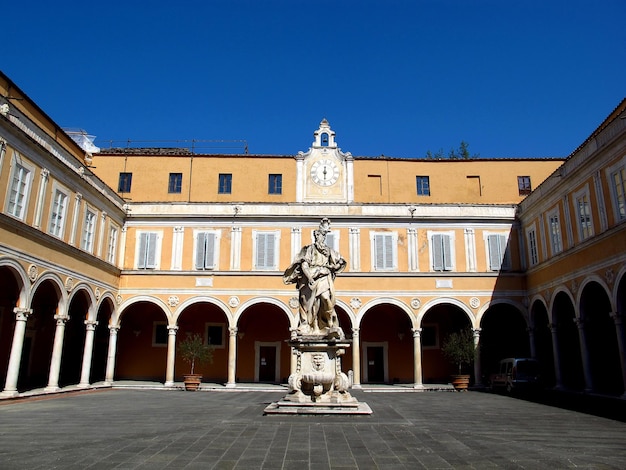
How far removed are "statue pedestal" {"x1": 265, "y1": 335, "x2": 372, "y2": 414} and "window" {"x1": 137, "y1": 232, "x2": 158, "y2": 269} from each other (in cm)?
1606

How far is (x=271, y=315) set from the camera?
27969 mm

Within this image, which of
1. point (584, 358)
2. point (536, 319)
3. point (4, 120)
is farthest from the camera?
point (536, 319)

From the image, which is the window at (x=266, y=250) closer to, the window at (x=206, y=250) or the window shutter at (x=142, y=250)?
the window at (x=206, y=250)

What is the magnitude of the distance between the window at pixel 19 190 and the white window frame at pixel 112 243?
7027mm

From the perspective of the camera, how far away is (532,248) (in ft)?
80.8

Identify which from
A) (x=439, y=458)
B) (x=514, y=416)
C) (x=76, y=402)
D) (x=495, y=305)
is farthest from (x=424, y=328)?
(x=439, y=458)

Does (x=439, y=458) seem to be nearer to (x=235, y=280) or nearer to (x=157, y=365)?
(x=235, y=280)

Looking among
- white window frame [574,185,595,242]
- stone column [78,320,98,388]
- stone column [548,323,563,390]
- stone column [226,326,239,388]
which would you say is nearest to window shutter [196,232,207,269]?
stone column [226,326,239,388]

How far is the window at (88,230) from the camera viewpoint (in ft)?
72.1

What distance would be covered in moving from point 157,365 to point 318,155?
1400 cm

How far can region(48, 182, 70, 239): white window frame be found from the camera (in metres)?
19.3

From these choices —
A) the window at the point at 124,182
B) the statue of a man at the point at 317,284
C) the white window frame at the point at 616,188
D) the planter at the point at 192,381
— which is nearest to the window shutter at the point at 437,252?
the white window frame at the point at 616,188

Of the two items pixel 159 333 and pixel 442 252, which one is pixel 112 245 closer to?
pixel 159 333

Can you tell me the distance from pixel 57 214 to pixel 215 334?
11016mm
